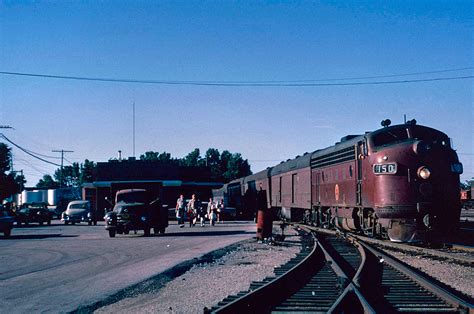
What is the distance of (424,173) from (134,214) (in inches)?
527

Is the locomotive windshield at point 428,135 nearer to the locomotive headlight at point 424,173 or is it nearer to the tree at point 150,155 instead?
the locomotive headlight at point 424,173

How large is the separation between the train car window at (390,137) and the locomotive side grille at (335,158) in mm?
1596

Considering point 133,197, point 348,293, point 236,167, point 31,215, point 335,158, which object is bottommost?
→ point 348,293

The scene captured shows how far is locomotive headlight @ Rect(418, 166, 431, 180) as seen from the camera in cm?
1443

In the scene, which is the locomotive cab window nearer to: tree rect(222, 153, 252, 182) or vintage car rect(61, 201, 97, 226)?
vintage car rect(61, 201, 97, 226)

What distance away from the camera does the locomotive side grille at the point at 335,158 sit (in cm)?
1796

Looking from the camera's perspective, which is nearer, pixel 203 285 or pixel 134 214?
pixel 203 285

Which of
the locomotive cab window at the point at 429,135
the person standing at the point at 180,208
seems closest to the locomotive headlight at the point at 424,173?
the locomotive cab window at the point at 429,135

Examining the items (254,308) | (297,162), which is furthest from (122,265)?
(297,162)

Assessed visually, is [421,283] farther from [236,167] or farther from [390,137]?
[236,167]

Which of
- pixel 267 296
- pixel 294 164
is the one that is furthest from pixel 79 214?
pixel 267 296

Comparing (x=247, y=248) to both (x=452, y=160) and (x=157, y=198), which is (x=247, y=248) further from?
(x=157, y=198)

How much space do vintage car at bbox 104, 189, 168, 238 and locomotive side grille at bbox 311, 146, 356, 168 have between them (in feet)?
24.5

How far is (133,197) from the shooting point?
81.5ft
